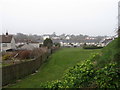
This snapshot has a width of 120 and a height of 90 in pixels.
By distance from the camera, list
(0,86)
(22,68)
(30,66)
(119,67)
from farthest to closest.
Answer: (30,66), (22,68), (0,86), (119,67)

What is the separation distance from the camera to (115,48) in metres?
3.08

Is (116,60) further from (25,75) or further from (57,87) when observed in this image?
(25,75)

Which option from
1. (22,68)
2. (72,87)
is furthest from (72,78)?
(22,68)

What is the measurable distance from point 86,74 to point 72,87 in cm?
33

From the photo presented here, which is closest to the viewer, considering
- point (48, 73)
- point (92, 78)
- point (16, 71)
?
point (92, 78)

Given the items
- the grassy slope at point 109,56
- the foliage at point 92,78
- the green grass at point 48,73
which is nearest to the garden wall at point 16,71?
the green grass at point 48,73

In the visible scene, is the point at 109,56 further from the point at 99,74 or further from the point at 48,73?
the point at 48,73

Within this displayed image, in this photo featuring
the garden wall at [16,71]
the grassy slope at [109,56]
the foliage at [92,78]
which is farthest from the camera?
the garden wall at [16,71]

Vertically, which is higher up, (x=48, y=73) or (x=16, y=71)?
(x=16, y=71)

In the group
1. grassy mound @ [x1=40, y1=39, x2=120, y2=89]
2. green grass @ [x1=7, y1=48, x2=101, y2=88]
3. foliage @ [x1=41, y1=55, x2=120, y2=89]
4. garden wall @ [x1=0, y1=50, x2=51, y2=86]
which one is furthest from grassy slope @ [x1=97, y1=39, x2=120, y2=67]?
garden wall @ [x1=0, y1=50, x2=51, y2=86]

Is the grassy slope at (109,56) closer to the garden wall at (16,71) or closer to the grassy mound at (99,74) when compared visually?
the grassy mound at (99,74)

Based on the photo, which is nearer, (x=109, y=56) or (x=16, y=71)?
(x=109, y=56)

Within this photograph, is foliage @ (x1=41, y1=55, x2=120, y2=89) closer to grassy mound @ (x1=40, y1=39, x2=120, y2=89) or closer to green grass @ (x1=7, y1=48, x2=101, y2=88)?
grassy mound @ (x1=40, y1=39, x2=120, y2=89)

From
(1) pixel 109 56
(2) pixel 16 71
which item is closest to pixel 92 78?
(1) pixel 109 56
